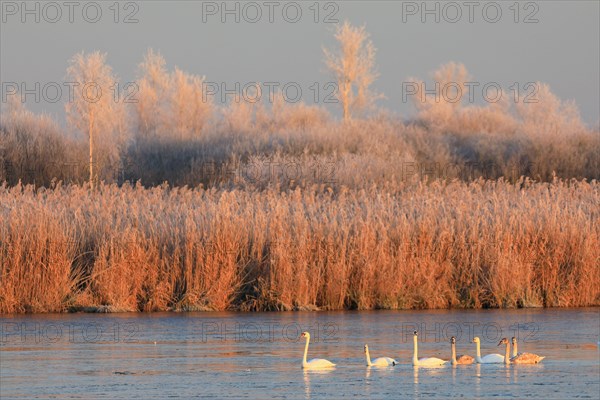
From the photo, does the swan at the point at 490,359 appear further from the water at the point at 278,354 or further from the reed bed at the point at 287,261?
the reed bed at the point at 287,261

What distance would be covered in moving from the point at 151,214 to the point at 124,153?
23652 millimetres

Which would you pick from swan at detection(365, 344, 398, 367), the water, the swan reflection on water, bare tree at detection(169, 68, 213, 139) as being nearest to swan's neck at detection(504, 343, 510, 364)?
the water

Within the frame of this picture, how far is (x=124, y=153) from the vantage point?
44.1m

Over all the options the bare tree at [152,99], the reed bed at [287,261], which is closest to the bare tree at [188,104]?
the bare tree at [152,99]

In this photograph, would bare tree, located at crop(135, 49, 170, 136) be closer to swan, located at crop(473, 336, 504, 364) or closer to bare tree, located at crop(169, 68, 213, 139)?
bare tree, located at crop(169, 68, 213, 139)

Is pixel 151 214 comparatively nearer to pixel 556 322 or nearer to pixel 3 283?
pixel 3 283

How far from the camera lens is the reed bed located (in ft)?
64.3

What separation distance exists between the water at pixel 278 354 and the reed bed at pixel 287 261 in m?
0.65

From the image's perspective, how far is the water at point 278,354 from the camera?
12.0 m

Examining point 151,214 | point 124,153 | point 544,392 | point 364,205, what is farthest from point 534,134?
point 544,392

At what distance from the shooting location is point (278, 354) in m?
14.8

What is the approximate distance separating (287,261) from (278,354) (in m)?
4.86

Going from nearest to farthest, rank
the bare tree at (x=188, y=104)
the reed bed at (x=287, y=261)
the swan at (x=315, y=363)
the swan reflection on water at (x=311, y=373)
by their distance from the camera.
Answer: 1. the swan reflection on water at (x=311, y=373)
2. the swan at (x=315, y=363)
3. the reed bed at (x=287, y=261)
4. the bare tree at (x=188, y=104)

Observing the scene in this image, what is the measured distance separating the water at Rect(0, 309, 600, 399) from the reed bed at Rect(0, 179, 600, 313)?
2.12 ft
